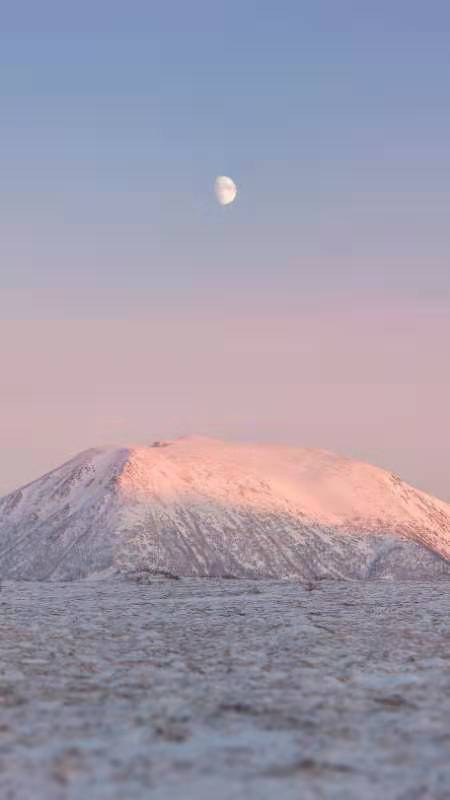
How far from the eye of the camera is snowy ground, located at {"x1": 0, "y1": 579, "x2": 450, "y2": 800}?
6980 mm

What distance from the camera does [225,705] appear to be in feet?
31.7

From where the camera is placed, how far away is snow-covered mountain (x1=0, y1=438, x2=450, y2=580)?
462ft

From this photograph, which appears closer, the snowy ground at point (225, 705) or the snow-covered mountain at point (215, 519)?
the snowy ground at point (225, 705)

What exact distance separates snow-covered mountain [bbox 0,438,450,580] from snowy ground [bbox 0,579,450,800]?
113692 millimetres

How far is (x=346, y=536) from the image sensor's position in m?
161

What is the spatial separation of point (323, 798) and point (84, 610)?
48.2 feet

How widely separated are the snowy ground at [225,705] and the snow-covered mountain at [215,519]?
114m

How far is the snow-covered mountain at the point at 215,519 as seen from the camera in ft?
462

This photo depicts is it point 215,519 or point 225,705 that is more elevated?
point 215,519

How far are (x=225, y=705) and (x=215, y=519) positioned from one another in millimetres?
147131

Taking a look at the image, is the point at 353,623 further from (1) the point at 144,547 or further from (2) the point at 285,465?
(2) the point at 285,465

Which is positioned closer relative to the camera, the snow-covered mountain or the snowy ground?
the snowy ground

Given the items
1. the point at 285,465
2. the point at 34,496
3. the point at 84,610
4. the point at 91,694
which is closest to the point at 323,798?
the point at 91,694

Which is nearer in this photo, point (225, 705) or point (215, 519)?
point (225, 705)
